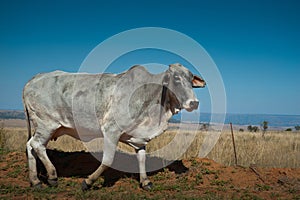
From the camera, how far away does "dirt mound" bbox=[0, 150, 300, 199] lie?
24.1 feet

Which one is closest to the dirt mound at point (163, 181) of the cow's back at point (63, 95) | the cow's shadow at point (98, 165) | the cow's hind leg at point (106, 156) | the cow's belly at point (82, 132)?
the cow's shadow at point (98, 165)

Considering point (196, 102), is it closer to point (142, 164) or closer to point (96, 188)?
point (142, 164)

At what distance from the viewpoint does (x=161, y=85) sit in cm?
788

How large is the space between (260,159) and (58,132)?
7177 mm

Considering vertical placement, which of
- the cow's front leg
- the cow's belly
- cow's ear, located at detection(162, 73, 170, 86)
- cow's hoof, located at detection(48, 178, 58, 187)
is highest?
cow's ear, located at detection(162, 73, 170, 86)

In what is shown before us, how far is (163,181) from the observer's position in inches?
346

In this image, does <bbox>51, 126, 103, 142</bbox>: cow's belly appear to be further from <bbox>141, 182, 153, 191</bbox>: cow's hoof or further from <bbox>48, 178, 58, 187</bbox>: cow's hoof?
<bbox>141, 182, 153, 191</bbox>: cow's hoof

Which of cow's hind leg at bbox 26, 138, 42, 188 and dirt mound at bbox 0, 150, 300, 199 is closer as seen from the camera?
dirt mound at bbox 0, 150, 300, 199

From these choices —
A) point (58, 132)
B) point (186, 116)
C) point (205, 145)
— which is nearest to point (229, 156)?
point (205, 145)

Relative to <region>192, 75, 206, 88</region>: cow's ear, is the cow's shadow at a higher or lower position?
lower

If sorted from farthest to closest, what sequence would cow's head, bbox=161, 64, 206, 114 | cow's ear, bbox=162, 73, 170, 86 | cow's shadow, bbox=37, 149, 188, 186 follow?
cow's shadow, bbox=37, 149, 188, 186 → cow's ear, bbox=162, 73, 170, 86 → cow's head, bbox=161, 64, 206, 114

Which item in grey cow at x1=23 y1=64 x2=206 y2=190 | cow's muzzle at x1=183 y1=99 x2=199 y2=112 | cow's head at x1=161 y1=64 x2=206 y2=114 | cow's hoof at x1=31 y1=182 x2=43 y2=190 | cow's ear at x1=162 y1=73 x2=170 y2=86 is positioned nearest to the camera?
cow's muzzle at x1=183 y1=99 x2=199 y2=112

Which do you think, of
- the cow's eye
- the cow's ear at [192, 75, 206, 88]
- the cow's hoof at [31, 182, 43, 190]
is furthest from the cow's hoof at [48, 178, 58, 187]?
the cow's ear at [192, 75, 206, 88]

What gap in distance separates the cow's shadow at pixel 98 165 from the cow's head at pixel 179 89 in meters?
2.35
